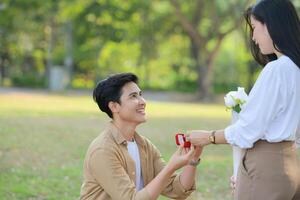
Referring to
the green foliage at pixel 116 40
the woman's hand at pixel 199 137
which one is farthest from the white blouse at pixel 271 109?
the green foliage at pixel 116 40

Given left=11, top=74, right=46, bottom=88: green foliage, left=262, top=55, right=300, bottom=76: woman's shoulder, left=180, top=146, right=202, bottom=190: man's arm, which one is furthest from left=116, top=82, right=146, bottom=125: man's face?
left=11, top=74, right=46, bottom=88: green foliage

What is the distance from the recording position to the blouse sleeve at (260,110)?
312 centimetres

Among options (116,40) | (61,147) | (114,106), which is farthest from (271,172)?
(116,40)

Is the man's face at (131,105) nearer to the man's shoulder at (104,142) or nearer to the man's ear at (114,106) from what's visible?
the man's ear at (114,106)

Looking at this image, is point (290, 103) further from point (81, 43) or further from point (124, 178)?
point (81, 43)

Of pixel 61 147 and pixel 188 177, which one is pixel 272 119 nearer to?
pixel 188 177

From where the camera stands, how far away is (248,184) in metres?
3.25

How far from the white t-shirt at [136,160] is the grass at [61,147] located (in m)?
3.38

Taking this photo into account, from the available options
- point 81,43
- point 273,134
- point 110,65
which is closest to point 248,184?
point 273,134

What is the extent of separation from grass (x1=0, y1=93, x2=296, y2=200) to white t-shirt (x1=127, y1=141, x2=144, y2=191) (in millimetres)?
3381

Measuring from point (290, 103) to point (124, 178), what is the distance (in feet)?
3.38

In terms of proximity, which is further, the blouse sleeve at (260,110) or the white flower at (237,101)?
the white flower at (237,101)

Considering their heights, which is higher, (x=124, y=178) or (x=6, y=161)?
(x=124, y=178)

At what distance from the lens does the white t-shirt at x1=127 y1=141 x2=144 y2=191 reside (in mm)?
3852
